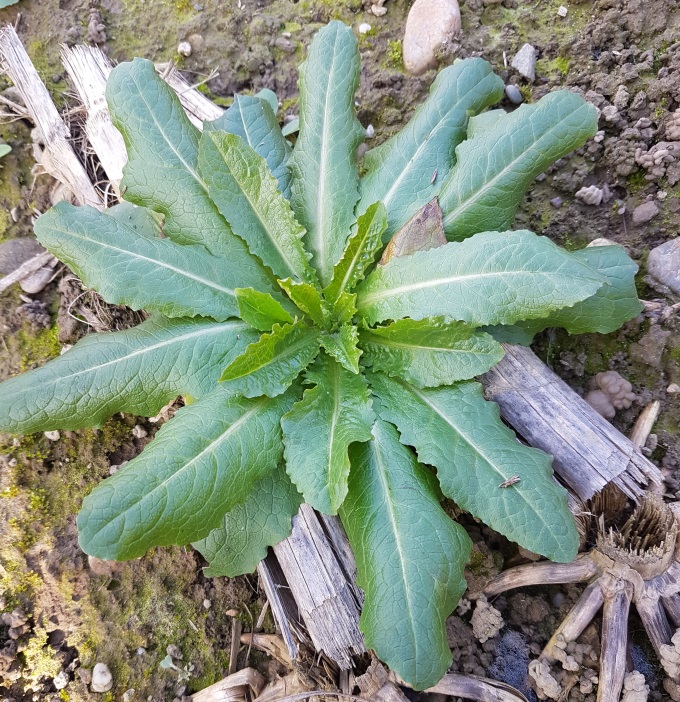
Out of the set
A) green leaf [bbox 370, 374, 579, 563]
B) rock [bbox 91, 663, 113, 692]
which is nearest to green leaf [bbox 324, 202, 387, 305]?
green leaf [bbox 370, 374, 579, 563]

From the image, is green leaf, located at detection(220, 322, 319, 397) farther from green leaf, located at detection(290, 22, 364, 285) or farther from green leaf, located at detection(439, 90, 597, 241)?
green leaf, located at detection(439, 90, 597, 241)

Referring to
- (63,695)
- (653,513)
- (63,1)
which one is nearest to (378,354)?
(653,513)

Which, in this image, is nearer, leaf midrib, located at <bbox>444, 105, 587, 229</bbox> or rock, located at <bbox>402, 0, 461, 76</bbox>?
leaf midrib, located at <bbox>444, 105, 587, 229</bbox>

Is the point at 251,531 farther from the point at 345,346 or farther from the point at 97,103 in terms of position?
the point at 97,103

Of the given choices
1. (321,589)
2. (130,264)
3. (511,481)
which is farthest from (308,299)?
(321,589)

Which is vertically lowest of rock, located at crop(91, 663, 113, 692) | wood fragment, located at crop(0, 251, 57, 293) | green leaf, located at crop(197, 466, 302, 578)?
rock, located at crop(91, 663, 113, 692)

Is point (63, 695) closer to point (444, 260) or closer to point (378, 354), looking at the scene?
point (378, 354)

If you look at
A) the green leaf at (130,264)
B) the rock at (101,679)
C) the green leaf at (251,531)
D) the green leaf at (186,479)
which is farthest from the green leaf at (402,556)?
the rock at (101,679)
